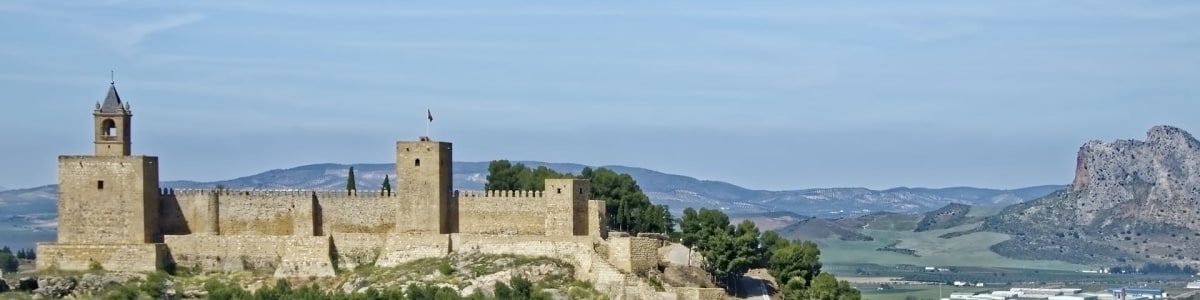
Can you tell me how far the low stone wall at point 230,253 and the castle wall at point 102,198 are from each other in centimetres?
146

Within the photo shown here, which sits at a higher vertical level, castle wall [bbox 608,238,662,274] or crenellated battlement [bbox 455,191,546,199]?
crenellated battlement [bbox 455,191,546,199]

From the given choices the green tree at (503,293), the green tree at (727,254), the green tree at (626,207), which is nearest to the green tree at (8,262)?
the green tree at (626,207)

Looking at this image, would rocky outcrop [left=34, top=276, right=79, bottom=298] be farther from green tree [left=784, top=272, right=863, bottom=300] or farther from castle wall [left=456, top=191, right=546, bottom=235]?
green tree [left=784, top=272, right=863, bottom=300]

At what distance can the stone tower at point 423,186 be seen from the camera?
69062 millimetres

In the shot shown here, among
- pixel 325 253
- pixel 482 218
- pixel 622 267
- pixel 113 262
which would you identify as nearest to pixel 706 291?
pixel 622 267

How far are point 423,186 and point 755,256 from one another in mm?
12771

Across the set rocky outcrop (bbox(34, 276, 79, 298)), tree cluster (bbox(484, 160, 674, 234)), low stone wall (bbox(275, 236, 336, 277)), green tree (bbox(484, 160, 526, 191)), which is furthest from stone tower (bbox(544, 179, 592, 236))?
rocky outcrop (bbox(34, 276, 79, 298))

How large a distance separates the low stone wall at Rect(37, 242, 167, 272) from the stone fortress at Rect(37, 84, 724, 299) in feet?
0.11

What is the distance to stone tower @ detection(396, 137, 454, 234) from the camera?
227 ft

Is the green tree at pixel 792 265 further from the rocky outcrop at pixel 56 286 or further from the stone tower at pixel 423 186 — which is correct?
the rocky outcrop at pixel 56 286

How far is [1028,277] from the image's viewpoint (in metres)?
182

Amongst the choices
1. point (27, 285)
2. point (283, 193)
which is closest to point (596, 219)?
point (283, 193)

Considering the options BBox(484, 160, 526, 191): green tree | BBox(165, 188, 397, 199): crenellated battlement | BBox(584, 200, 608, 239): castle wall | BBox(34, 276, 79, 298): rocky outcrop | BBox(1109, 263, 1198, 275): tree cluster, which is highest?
BBox(484, 160, 526, 191): green tree

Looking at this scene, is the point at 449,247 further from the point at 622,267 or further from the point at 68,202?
the point at 68,202
